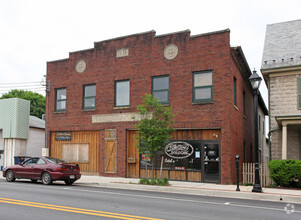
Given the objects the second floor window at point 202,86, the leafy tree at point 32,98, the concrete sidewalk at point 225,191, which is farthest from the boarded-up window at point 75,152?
the leafy tree at point 32,98

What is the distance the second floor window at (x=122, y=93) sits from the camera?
1967cm

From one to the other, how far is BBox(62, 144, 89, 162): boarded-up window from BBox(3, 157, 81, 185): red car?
4.65 meters

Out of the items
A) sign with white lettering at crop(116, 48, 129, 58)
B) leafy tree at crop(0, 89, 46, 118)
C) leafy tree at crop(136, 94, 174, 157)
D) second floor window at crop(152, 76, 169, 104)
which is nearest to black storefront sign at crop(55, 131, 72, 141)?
sign with white lettering at crop(116, 48, 129, 58)

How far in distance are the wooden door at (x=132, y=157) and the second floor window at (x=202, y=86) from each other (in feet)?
14.5

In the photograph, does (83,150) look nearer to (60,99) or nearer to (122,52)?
(60,99)

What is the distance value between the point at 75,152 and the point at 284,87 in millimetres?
13390

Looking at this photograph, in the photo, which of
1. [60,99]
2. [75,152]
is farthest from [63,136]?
[60,99]

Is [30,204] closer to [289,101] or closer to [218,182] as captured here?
[218,182]

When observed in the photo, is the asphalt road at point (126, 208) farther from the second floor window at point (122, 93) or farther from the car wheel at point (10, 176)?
the second floor window at point (122, 93)

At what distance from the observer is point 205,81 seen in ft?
56.6

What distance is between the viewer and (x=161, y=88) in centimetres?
1852

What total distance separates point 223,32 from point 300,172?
25.5 feet

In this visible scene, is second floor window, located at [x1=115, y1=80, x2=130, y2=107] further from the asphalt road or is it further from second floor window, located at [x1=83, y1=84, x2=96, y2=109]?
the asphalt road

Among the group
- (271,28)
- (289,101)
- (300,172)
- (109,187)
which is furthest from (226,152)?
(271,28)
